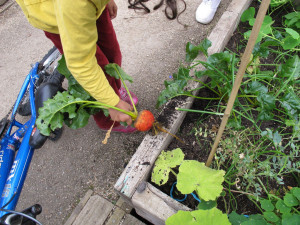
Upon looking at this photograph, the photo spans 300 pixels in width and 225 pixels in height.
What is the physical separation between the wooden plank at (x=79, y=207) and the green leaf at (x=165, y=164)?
0.66 metres

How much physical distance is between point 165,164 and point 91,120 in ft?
3.39

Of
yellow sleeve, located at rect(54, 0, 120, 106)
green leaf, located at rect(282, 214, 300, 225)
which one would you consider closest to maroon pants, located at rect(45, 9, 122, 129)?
yellow sleeve, located at rect(54, 0, 120, 106)

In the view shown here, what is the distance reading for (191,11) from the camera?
104 inches

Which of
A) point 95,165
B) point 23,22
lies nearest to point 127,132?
point 95,165

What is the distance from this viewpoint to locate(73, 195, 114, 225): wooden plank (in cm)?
153

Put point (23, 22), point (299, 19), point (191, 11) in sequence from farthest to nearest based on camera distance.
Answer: point (23, 22)
point (191, 11)
point (299, 19)

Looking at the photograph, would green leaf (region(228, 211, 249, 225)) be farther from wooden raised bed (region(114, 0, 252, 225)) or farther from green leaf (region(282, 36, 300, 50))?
green leaf (region(282, 36, 300, 50))

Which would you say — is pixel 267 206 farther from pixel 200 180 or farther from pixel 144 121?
pixel 144 121

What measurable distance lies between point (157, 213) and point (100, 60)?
104 cm

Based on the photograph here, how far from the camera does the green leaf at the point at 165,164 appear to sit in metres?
1.32

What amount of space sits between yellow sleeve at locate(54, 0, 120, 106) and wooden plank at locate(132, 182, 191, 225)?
0.62 meters

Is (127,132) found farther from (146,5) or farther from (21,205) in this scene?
(146,5)

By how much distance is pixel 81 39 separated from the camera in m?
0.98

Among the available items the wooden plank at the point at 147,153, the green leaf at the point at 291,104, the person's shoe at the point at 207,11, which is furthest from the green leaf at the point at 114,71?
the person's shoe at the point at 207,11
